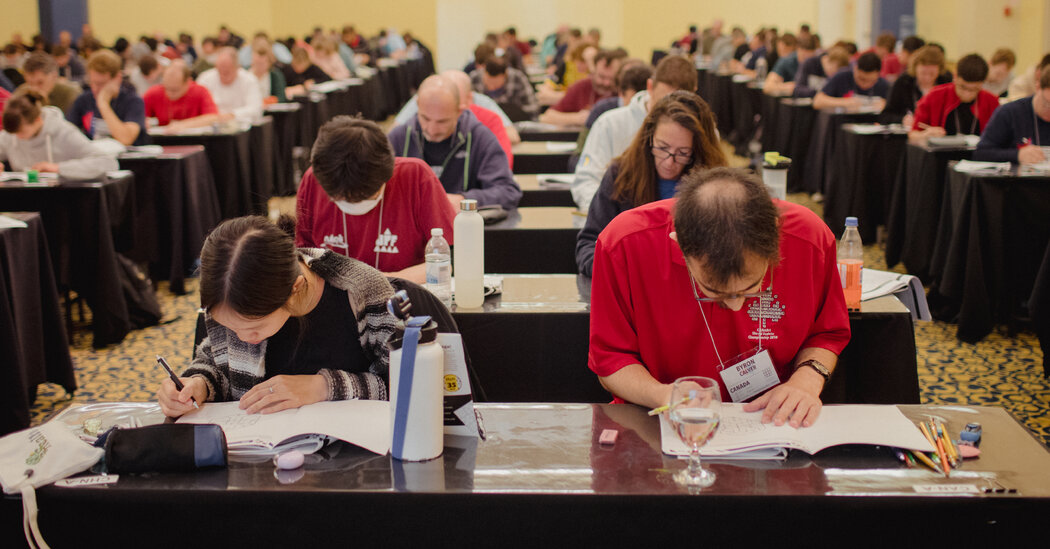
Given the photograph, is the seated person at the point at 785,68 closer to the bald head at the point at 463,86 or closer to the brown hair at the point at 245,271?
the bald head at the point at 463,86

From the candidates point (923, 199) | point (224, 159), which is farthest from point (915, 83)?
point (224, 159)

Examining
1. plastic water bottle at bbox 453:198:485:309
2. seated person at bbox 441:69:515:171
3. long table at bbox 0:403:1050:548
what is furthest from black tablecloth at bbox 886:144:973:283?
long table at bbox 0:403:1050:548

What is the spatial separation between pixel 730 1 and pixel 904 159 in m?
14.0

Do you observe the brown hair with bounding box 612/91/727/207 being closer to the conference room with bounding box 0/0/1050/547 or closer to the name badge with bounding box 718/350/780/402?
the conference room with bounding box 0/0/1050/547

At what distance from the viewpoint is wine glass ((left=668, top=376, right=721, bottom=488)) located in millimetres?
1380

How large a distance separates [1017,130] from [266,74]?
6164mm

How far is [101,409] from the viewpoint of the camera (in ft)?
5.72

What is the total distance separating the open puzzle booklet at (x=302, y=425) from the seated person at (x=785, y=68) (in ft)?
25.3

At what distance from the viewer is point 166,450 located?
147cm

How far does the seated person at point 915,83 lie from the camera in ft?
20.2

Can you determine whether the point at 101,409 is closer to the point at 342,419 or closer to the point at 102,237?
the point at 342,419

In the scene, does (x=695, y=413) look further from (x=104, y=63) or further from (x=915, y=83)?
(x=915, y=83)

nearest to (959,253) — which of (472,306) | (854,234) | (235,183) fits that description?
(854,234)

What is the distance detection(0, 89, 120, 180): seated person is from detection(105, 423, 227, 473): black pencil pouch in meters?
3.22
